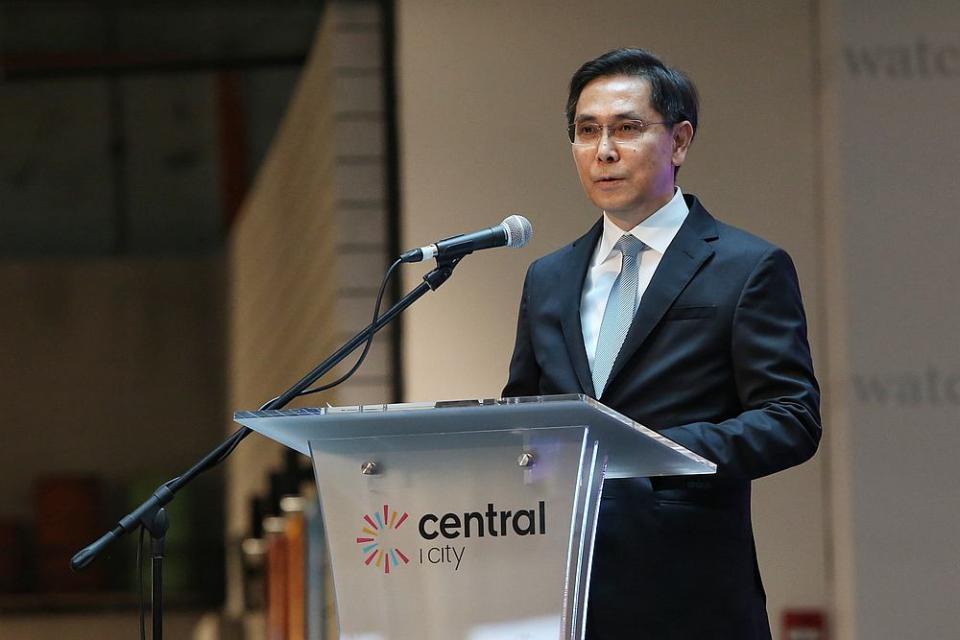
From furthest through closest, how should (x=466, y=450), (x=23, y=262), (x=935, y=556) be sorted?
(x=23, y=262) → (x=935, y=556) → (x=466, y=450)

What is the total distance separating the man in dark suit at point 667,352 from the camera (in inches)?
90.4

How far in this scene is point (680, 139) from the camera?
254cm

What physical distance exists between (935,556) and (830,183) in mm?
1047

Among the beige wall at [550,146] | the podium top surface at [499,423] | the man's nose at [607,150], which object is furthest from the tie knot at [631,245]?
the beige wall at [550,146]

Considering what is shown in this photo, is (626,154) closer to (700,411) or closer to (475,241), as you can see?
(475,241)

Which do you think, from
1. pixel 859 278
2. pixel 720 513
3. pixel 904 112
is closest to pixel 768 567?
pixel 859 278

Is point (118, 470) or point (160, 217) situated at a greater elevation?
point (160, 217)

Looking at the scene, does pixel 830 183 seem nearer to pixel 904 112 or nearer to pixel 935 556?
pixel 904 112

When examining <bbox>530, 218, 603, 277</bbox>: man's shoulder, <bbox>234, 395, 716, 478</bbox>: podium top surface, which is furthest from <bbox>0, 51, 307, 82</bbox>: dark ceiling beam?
<bbox>234, 395, 716, 478</bbox>: podium top surface

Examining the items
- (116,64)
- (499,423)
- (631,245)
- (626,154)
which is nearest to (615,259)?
(631,245)

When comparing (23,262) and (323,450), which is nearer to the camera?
(323,450)

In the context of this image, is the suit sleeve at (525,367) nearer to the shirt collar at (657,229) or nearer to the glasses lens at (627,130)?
the shirt collar at (657,229)

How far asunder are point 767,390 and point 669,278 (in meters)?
0.21

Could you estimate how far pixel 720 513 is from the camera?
2342mm
